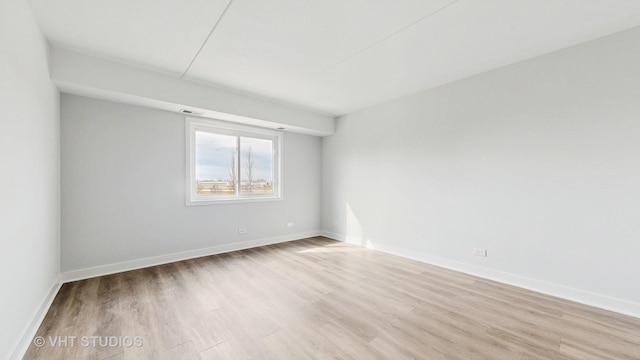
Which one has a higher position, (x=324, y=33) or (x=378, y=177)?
(x=324, y=33)

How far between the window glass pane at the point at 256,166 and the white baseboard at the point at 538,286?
9.08ft

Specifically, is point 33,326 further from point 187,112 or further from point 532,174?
point 532,174

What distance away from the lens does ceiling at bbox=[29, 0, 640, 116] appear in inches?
77.9

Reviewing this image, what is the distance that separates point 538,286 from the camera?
276cm

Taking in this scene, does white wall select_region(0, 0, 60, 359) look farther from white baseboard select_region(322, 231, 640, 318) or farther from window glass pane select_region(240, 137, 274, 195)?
white baseboard select_region(322, 231, 640, 318)

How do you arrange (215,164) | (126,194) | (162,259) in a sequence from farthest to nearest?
1. (215,164)
2. (162,259)
3. (126,194)

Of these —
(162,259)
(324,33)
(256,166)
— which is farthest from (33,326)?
(324,33)

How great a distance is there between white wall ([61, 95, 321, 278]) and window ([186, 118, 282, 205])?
0.18 metres

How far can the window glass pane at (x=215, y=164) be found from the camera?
13.5ft

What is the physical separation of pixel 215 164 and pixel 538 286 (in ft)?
15.7

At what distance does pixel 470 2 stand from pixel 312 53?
147 cm

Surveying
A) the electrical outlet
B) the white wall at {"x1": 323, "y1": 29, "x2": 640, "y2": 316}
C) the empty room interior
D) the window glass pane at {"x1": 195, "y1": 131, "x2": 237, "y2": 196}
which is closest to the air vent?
the empty room interior

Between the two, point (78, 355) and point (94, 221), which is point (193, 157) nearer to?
point (94, 221)

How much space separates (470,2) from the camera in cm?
192
